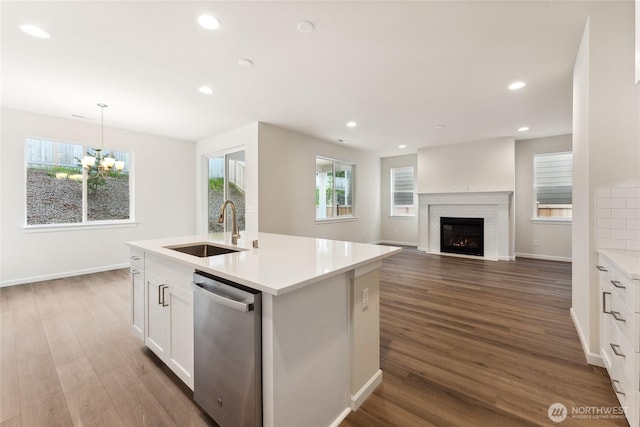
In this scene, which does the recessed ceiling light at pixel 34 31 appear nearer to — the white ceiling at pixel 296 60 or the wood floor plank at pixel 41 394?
the white ceiling at pixel 296 60

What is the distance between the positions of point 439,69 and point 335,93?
1296 millimetres

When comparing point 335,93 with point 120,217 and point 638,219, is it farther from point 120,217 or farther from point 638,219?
point 120,217

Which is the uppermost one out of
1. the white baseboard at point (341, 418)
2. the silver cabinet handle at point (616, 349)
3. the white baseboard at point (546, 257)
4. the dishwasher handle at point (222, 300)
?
the dishwasher handle at point (222, 300)

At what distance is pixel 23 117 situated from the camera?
427 centimetres

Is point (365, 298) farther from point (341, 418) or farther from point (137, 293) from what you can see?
point (137, 293)

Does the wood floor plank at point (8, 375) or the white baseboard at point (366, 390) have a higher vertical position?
the white baseboard at point (366, 390)

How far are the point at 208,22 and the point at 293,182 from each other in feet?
11.2

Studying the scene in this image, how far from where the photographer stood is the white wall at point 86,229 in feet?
13.7

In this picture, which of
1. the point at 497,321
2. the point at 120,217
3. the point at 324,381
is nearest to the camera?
the point at 324,381

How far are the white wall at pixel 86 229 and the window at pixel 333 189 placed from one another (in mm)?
3079

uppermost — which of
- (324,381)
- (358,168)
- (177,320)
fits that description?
(358,168)

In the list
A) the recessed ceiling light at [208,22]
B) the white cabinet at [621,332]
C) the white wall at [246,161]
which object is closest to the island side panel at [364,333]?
the white cabinet at [621,332]

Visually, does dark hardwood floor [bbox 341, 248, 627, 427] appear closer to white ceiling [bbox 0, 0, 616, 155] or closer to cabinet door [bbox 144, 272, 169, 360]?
cabinet door [bbox 144, 272, 169, 360]

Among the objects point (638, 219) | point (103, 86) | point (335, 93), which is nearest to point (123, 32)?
point (103, 86)
